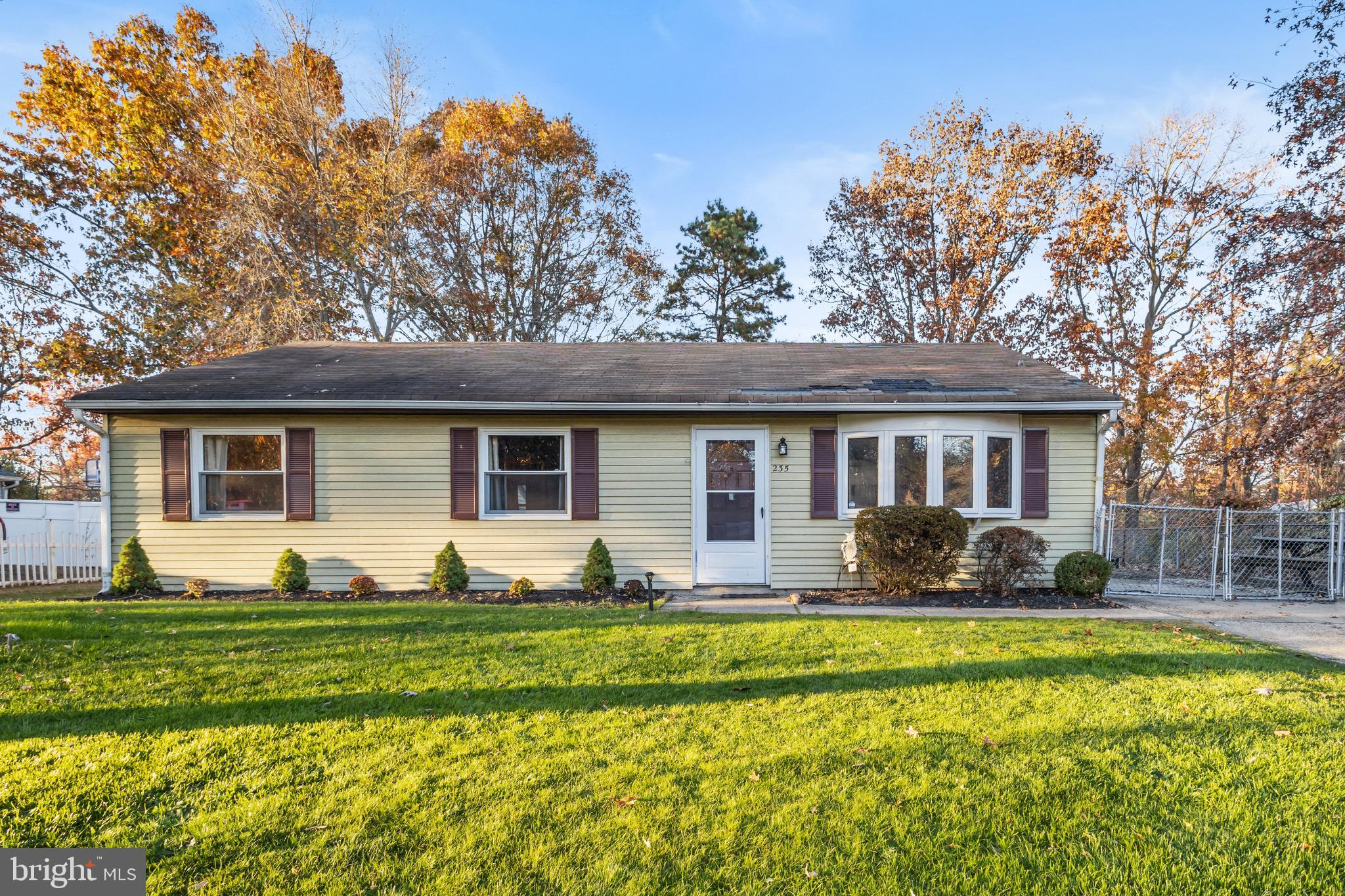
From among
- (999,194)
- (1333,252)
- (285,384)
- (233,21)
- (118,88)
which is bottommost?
(285,384)

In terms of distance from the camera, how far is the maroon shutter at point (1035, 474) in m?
8.07

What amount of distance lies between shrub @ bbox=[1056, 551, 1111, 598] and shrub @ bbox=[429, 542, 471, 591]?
792 centimetres

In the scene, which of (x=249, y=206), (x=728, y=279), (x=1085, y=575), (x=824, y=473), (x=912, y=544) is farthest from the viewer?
(x=728, y=279)

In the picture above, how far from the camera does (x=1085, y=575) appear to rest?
7617 mm

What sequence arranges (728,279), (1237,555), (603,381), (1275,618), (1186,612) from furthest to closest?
(728,279)
(603,381)
(1237,555)
(1186,612)
(1275,618)

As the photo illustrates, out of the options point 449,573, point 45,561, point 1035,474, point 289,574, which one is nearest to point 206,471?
point 289,574

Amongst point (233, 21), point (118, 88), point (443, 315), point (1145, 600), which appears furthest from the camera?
point (443, 315)

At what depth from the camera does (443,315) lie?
18156 millimetres

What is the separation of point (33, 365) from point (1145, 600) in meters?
24.8

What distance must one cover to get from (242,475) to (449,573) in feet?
10.7

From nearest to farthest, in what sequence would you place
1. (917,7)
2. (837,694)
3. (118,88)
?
(837,694), (917,7), (118,88)

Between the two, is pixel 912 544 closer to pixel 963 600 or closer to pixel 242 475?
pixel 963 600

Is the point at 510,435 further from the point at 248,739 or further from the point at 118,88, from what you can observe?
the point at 118,88

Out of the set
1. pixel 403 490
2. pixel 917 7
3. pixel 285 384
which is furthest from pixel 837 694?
pixel 917 7
